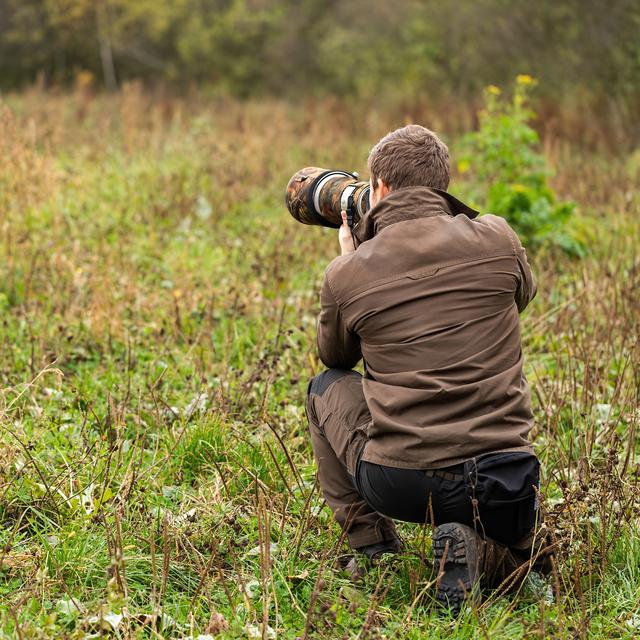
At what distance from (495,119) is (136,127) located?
540cm

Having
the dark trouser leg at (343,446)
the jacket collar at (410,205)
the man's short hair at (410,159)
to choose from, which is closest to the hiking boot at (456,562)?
the dark trouser leg at (343,446)

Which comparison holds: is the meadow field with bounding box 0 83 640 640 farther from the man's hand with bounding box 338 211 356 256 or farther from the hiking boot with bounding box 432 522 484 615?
the man's hand with bounding box 338 211 356 256

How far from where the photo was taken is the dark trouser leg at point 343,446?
9.46 feet

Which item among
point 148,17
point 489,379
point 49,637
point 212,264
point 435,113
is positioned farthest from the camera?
point 148,17

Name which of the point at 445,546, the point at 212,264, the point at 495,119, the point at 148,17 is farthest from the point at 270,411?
the point at 148,17

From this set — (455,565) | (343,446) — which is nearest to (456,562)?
(455,565)

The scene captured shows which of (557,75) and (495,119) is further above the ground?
(495,119)

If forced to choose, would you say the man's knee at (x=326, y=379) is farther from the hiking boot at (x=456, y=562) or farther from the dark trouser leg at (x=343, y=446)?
the hiking boot at (x=456, y=562)

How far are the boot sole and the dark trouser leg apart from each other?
339 mm

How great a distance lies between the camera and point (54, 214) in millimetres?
6754

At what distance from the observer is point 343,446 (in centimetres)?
288

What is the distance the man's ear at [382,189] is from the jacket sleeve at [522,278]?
→ 1.37 ft

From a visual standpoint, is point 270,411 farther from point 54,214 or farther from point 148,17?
point 148,17

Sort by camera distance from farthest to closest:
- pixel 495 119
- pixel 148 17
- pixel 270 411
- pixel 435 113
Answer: pixel 148 17
pixel 435 113
pixel 495 119
pixel 270 411
